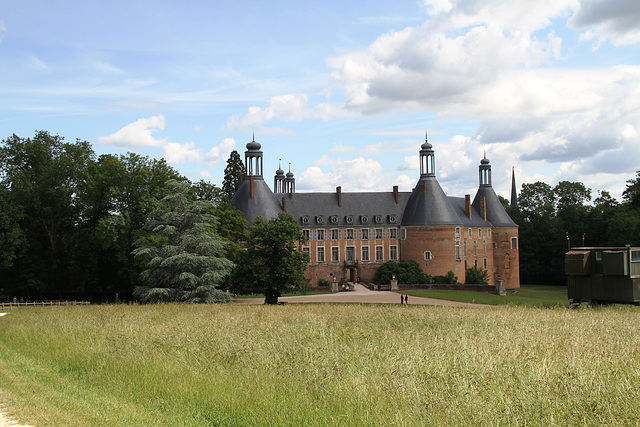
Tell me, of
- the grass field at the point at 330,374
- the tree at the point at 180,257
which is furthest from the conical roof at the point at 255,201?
the grass field at the point at 330,374

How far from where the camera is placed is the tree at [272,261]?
124ft

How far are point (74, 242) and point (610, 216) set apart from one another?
6131 centimetres

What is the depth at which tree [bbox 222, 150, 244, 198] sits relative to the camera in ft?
220

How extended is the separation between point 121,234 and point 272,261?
506 inches

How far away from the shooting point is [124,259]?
43281 millimetres

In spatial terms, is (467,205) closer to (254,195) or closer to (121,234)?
(254,195)

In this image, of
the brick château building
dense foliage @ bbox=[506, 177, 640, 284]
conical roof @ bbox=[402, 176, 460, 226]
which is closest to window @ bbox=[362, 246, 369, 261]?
the brick château building

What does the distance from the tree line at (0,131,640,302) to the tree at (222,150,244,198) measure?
14.4 meters

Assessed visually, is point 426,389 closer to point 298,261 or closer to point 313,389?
point 313,389

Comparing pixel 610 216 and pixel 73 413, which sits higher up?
pixel 610 216

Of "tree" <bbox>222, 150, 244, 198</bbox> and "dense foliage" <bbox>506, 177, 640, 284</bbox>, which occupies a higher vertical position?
"tree" <bbox>222, 150, 244, 198</bbox>

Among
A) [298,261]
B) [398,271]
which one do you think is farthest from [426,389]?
[398,271]

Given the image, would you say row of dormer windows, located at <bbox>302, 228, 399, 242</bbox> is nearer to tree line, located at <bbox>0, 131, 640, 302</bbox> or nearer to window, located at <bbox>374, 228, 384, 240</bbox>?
window, located at <bbox>374, 228, 384, 240</bbox>

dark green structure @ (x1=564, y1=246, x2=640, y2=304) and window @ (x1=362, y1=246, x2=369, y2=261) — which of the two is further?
window @ (x1=362, y1=246, x2=369, y2=261)
